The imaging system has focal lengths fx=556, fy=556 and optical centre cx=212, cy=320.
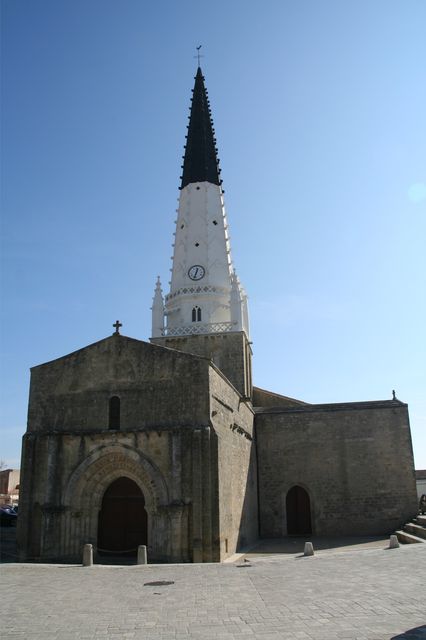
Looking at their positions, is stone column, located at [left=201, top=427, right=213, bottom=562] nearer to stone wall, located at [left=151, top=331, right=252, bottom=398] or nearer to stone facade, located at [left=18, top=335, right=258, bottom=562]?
stone facade, located at [left=18, top=335, right=258, bottom=562]

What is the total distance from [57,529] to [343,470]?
13675 mm

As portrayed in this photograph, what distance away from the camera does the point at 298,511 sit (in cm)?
2631

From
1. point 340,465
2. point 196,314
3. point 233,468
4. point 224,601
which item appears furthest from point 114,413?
point 196,314

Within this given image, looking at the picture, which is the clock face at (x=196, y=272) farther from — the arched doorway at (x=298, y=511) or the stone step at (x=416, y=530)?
the stone step at (x=416, y=530)

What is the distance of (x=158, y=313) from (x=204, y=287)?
317 centimetres

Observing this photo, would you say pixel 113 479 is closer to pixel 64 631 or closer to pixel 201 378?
pixel 201 378

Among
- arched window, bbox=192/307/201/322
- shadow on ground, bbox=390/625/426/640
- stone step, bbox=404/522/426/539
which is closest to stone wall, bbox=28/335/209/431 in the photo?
stone step, bbox=404/522/426/539

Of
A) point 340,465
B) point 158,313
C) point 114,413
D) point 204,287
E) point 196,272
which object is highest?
point 196,272

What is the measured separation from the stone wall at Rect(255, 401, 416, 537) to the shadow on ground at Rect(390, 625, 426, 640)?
18.3 metres

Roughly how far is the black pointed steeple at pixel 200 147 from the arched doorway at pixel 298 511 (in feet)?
63.6

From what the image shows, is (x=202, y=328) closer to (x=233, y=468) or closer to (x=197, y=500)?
(x=233, y=468)

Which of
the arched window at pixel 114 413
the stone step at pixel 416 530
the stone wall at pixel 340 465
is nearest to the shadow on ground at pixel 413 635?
the arched window at pixel 114 413

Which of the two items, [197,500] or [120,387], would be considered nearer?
[197,500]

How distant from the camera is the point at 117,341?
66.4 feet
